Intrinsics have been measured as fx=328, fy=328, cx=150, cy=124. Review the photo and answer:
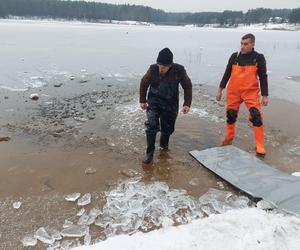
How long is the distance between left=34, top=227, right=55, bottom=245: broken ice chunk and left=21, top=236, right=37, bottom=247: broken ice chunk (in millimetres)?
43

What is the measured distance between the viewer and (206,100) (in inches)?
324

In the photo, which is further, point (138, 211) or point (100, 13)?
point (100, 13)

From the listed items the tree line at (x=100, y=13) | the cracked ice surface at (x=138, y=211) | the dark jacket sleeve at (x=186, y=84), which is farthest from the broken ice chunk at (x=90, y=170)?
the tree line at (x=100, y=13)

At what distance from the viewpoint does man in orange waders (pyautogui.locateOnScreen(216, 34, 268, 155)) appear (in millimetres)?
4832

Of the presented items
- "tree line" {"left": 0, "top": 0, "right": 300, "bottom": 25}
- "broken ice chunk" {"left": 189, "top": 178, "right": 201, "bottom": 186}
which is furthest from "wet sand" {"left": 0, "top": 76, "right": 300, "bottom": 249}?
"tree line" {"left": 0, "top": 0, "right": 300, "bottom": 25}

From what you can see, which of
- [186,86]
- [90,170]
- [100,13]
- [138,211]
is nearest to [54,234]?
[138,211]

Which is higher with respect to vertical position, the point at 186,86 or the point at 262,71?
the point at 262,71

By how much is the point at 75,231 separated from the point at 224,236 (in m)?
1.42

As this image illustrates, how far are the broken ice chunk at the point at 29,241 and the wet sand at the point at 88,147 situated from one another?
56 millimetres

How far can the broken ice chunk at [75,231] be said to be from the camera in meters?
3.16

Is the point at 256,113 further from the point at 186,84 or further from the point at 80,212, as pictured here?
the point at 80,212

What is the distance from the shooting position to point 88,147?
522 cm

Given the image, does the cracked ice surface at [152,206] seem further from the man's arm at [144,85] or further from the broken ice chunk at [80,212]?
the man's arm at [144,85]

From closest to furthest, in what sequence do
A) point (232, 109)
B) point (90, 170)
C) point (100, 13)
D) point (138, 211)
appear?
→ point (138, 211) < point (90, 170) < point (232, 109) < point (100, 13)
